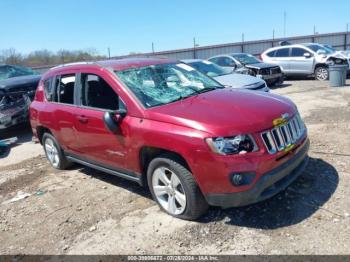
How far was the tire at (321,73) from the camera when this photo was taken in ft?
49.1

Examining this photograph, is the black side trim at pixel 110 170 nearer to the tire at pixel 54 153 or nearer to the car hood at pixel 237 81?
the tire at pixel 54 153

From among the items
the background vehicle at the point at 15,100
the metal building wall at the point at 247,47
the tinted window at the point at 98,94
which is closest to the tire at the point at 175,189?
the tinted window at the point at 98,94

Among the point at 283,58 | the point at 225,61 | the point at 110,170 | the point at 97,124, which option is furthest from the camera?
the point at 283,58

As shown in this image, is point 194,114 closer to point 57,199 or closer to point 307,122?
point 57,199

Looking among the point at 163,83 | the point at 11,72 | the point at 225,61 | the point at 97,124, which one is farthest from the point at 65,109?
the point at 225,61

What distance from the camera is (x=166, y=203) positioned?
4.18 m

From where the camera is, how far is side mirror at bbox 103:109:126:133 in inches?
166

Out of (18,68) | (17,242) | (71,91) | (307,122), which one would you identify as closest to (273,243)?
(17,242)

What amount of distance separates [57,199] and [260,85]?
20.1 feet

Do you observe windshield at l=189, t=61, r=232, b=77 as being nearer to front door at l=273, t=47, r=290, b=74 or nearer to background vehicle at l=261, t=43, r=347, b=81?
background vehicle at l=261, t=43, r=347, b=81

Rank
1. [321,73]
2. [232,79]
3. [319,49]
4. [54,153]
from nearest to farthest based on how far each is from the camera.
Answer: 1. [54,153]
2. [232,79]
3. [321,73]
4. [319,49]

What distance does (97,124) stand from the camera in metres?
4.64

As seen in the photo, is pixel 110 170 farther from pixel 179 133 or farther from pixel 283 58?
pixel 283 58

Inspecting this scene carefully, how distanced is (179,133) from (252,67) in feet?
35.5
